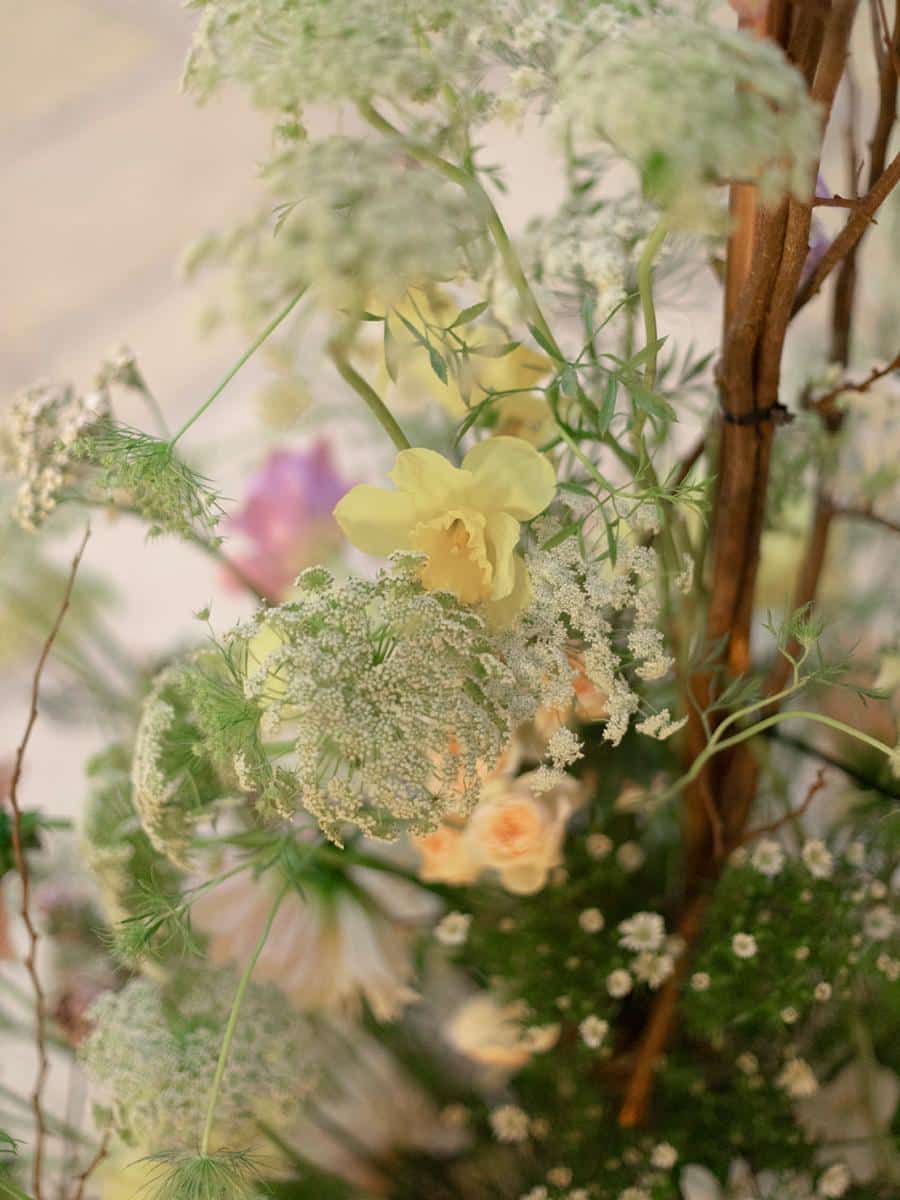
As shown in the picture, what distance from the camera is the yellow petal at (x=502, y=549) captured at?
13.8 inches

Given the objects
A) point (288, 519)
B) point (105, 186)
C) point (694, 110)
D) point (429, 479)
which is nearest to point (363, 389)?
point (429, 479)

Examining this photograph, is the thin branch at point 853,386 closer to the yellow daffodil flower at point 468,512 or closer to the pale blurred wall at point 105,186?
the yellow daffodil flower at point 468,512

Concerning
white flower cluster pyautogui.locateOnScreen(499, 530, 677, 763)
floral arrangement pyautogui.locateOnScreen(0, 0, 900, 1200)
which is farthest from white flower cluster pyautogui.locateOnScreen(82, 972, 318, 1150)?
white flower cluster pyautogui.locateOnScreen(499, 530, 677, 763)

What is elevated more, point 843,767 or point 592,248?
point 592,248

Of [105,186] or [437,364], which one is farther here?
[105,186]

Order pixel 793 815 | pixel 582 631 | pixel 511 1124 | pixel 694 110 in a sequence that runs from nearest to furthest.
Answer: pixel 694 110
pixel 582 631
pixel 793 815
pixel 511 1124

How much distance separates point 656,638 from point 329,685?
99 mm

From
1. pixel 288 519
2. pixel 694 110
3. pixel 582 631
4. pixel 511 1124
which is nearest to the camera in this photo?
pixel 694 110

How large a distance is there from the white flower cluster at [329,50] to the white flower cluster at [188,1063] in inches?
13.7

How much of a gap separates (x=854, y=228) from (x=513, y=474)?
125mm

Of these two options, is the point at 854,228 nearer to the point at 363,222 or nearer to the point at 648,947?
the point at 363,222

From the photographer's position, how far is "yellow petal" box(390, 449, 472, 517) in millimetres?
353

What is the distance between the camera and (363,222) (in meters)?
0.25

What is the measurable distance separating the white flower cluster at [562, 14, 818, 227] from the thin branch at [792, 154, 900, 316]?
0.07m
